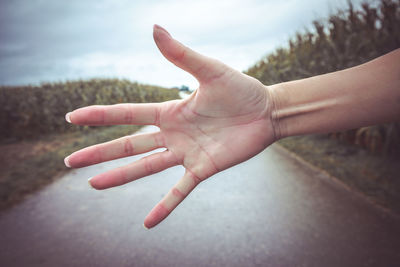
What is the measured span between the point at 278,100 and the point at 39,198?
155 inches

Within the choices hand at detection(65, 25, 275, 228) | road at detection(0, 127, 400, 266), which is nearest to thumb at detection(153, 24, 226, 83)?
hand at detection(65, 25, 275, 228)

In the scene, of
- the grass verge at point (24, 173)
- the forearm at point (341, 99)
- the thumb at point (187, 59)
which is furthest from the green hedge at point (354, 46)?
the grass verge at point (24, 173)

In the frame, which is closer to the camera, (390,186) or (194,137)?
(194,137)

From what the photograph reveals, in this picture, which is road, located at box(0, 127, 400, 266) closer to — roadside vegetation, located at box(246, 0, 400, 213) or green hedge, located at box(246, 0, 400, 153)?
roadside vegetation, located at box(246, 0, 400, 213)

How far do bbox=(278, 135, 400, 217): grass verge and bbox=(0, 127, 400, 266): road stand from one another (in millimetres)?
242

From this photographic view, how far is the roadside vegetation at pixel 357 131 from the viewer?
322 centimetres

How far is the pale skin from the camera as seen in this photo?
52.0 inches

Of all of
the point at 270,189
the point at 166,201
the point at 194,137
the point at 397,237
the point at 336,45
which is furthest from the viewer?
the point at 336,45

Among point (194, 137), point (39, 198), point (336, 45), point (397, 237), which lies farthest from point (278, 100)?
point (336, 45)

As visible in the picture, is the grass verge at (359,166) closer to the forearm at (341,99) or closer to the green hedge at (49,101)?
the forearm at (341,99)

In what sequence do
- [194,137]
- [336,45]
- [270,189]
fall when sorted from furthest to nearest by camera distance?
[336,45] < [270,189] < [194,137]

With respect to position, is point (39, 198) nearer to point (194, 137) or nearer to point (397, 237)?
point (194, 137)

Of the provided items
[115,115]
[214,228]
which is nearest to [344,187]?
[214,228]

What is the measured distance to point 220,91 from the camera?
4.48ft
